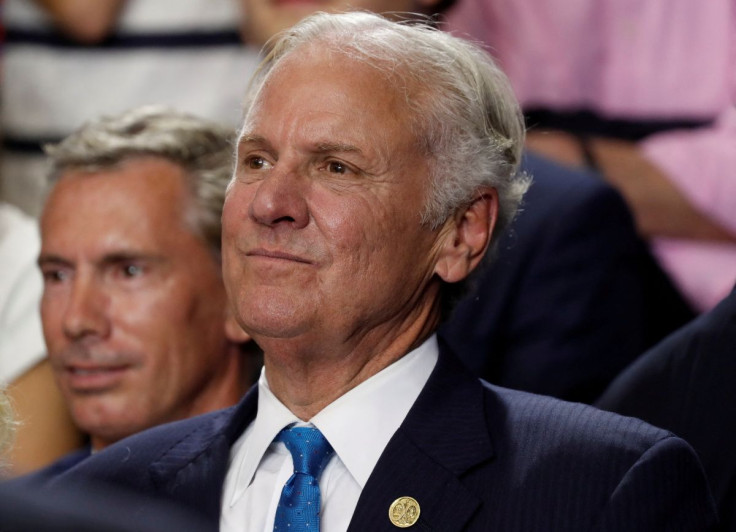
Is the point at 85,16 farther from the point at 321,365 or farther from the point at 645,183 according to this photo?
the point at 321,365

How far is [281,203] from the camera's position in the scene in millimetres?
→ 1637

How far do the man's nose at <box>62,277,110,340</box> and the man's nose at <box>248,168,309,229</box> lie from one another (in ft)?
2.78

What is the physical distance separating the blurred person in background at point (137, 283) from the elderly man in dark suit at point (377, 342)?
0.58 meters

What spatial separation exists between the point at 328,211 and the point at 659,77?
1302mm

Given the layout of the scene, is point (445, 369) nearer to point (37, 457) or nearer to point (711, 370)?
point (711, 370)

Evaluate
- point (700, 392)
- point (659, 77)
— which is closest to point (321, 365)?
point (700, 392)

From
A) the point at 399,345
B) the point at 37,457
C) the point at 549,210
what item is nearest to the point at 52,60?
the point at 37,457

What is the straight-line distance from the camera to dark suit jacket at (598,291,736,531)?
178 cm

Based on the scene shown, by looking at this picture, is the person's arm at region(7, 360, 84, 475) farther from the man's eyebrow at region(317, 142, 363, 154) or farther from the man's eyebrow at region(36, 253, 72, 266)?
the man's eyebrow at region(317, 142, 363, 154)

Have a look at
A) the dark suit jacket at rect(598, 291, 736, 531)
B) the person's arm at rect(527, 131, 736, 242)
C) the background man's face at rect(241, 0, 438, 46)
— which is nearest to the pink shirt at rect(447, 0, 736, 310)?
the person's arm at rect(527, 131, 736, 242)

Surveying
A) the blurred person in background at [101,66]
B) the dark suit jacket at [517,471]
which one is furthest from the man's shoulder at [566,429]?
the blurred person in background at [101,66]

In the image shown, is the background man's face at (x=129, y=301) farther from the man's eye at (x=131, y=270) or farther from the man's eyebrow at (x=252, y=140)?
the man's eyebrow at (x=252, y=140)

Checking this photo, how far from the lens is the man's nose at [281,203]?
5.37 ft

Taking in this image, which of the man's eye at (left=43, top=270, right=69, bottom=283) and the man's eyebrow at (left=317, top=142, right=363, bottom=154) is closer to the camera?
the man's eyebrow at (left=317, top=142, right=363, bottom=154)
